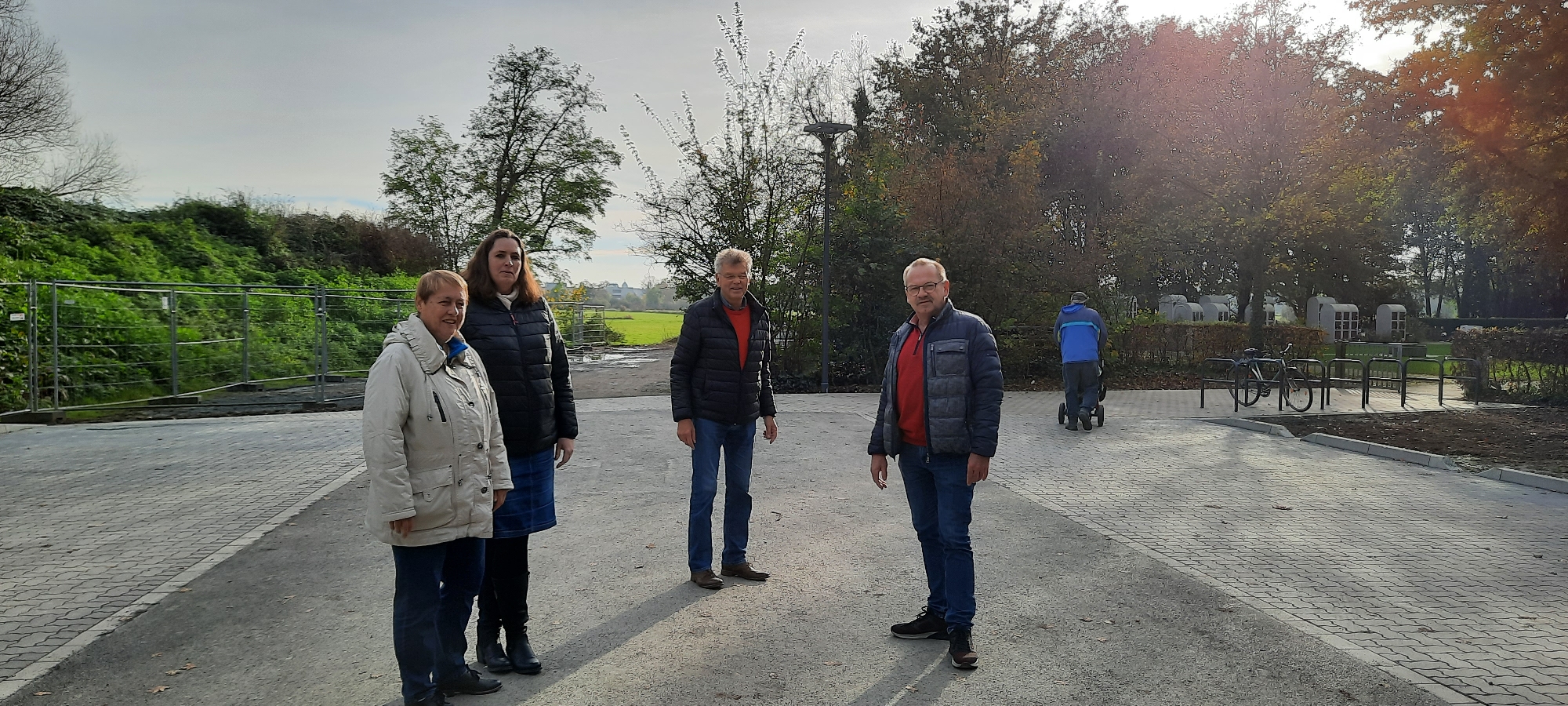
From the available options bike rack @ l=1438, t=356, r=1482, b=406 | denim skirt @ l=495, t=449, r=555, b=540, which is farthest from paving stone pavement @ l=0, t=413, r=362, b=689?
bike rack @ l=1438, t=356, r=1482, b=406

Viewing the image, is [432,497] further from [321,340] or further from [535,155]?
[535,155]

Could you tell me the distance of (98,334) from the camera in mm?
13828

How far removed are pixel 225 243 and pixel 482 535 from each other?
2605 cm

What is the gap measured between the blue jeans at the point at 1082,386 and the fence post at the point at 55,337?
1340 centimetres

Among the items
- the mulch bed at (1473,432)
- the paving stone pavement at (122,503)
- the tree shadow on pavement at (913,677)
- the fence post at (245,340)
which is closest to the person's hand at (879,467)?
the tree shadow on pavement at (913,677)

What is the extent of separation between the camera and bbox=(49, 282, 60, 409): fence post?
41.4 ft

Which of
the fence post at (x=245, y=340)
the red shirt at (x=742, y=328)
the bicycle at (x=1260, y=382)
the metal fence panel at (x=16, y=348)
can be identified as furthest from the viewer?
the fence post at (x=245, y=340)

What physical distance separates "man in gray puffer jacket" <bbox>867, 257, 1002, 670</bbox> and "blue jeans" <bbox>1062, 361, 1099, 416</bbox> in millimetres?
8006

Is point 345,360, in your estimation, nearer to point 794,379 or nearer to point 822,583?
point 794,379

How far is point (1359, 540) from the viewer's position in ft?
20.2

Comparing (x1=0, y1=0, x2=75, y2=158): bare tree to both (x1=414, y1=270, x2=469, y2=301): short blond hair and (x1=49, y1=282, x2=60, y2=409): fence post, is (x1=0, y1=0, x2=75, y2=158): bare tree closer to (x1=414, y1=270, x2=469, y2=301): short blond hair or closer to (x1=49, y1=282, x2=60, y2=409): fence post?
(x1=49, y1=282, x2=60, y2=409): fence post

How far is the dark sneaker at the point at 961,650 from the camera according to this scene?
3.88 meters

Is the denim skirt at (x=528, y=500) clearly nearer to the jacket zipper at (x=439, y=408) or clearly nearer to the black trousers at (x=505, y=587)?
the black trousers at (x=505, y=587)

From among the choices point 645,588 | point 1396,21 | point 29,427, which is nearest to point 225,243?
point 29,427
